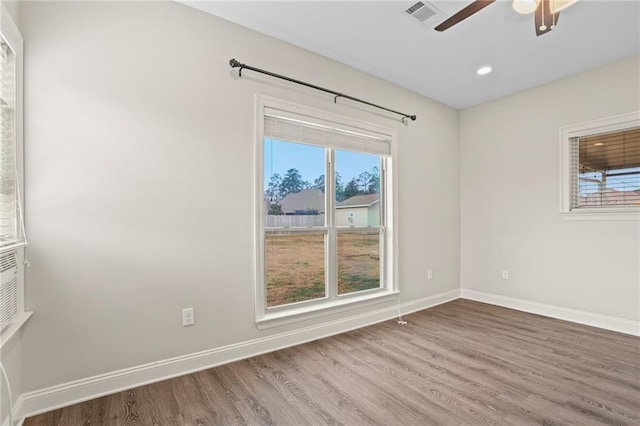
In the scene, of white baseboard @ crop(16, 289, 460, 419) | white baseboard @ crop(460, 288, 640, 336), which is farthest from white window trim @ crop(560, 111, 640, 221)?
white baseboard @ crop(16, 289, 460, 419)

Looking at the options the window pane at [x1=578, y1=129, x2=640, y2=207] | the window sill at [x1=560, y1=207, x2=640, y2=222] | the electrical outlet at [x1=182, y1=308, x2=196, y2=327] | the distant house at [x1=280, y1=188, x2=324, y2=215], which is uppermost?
the window pane at [x1=578, y1=129, x2=640, y2=207]

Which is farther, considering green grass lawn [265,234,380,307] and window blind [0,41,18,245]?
green grass lawn [265,234,380,307]

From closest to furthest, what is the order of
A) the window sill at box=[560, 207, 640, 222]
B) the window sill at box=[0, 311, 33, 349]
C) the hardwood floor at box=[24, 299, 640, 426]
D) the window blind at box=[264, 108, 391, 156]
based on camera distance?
the window sill at box=[0, 311, 33, 349]
the hardwood floor at box=[24, 299, 640, 426]
the window blind at box=[264, 108, 391, 156]
the window sill at box=[560, 207, 640, 222]

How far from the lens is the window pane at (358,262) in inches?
133

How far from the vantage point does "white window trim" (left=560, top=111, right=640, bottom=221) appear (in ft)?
10.4

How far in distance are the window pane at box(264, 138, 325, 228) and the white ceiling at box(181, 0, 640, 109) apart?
33.7 inches

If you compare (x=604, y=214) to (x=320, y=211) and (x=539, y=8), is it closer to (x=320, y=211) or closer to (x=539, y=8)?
(x=539, y=8)

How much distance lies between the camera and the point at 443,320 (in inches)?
140

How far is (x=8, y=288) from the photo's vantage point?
165 cm

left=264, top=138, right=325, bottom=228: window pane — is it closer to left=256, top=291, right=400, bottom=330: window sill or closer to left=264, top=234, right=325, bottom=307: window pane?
left=264, top=234, right=325, bottom=307: window pane

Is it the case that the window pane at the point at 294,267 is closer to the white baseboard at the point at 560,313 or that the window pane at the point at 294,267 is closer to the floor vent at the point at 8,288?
the floor vent at the point at 8,288

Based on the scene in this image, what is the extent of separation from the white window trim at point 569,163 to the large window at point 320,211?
200 centimetres

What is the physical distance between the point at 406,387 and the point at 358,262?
5.07ft

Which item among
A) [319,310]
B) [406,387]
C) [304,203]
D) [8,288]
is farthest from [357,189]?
[8,288]
